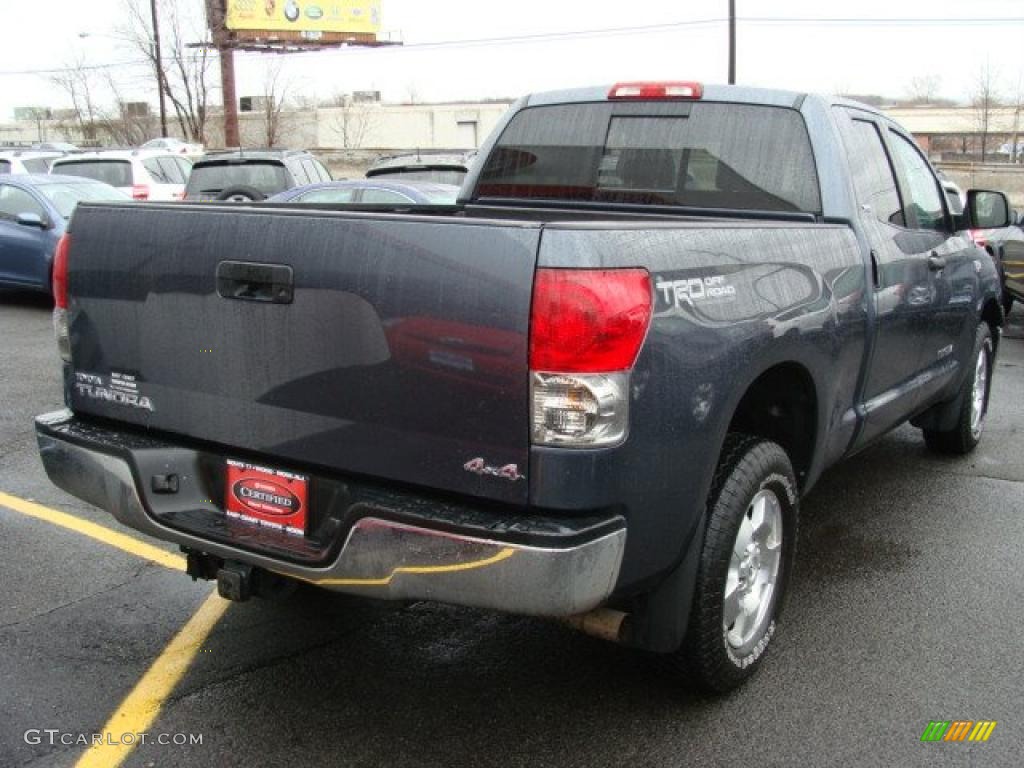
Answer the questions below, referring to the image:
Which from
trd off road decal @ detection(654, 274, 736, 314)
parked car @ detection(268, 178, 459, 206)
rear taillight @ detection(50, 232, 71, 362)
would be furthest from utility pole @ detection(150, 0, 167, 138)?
trd off road decal @ detection(654, 274, 736, 314)

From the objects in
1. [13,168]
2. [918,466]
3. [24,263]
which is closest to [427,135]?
[13,168]

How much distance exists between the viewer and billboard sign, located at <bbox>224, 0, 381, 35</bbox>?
5241cm

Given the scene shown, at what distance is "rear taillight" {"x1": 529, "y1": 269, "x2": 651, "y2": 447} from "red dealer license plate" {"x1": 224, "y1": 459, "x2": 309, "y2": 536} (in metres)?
0.79

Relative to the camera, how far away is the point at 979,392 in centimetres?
629

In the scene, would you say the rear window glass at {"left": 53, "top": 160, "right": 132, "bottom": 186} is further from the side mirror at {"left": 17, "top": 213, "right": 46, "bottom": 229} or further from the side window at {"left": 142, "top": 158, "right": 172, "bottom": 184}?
the side mirror at {"left": 17, "top": 213, "right": 46, "bottom": 229}

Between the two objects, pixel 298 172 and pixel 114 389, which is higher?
pixel 298 172

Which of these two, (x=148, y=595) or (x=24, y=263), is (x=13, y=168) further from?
(x=148, y=595)

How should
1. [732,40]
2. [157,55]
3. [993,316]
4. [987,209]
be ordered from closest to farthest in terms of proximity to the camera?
[987,209], [993,316], [732,40], [157,55]

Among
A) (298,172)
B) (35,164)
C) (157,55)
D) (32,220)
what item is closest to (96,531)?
(32,220)

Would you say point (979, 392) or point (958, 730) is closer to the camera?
point (958, 730)

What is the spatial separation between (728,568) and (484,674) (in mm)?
959

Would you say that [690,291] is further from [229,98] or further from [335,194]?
[229,98]

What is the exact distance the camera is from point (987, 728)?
315 centimetres

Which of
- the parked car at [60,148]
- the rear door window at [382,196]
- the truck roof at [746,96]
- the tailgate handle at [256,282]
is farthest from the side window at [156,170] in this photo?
the tailgate handle at [256,282]
